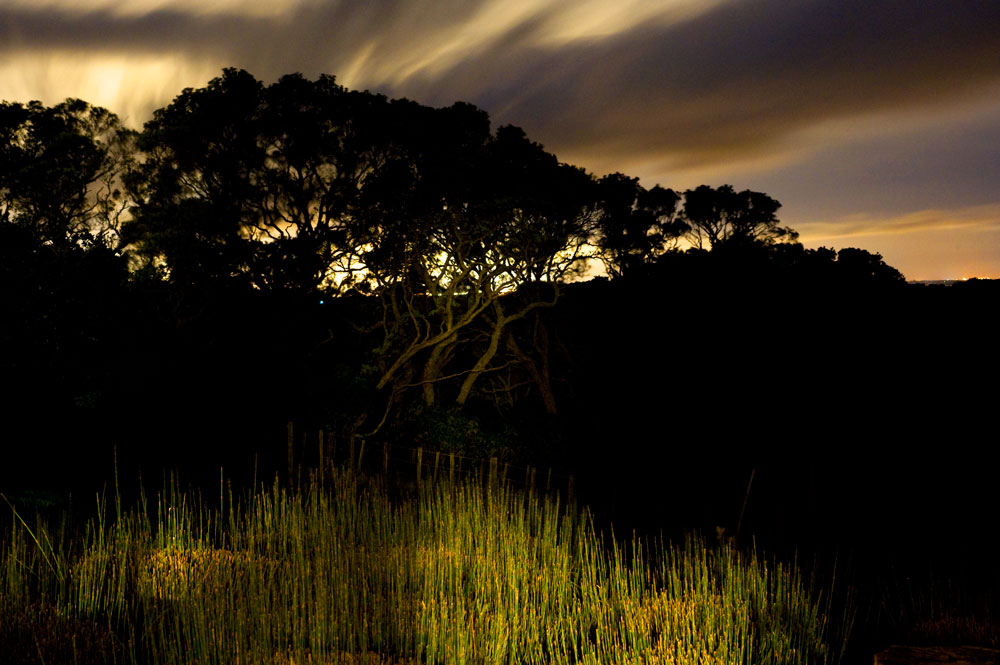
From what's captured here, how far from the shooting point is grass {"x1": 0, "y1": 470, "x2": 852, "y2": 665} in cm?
394

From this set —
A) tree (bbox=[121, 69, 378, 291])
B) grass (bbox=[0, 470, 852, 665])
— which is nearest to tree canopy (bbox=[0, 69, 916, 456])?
tree (bbox=[121, 69, 378, 291])

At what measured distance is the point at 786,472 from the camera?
295 inches

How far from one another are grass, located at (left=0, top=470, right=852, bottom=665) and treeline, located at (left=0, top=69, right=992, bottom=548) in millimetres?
3200

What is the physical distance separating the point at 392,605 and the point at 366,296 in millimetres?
11155

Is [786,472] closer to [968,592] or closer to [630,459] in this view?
[968,592]

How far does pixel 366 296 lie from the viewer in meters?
15.2

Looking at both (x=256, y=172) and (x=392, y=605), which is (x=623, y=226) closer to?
(x=256, y=172)

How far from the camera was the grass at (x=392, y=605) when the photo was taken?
155 inches

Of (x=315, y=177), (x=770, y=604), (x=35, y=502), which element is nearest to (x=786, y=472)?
(x=770, y=604)

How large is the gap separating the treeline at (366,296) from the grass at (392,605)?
3200mm

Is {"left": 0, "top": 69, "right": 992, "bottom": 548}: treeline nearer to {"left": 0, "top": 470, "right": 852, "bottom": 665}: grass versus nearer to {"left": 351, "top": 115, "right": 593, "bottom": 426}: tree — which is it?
{"left": 351, "top": 115, "right": 593, "bottom": 426}: tree

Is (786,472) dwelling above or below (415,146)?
below

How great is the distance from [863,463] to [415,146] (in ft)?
28.5

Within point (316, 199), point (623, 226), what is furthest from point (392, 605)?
point (623, 226)
